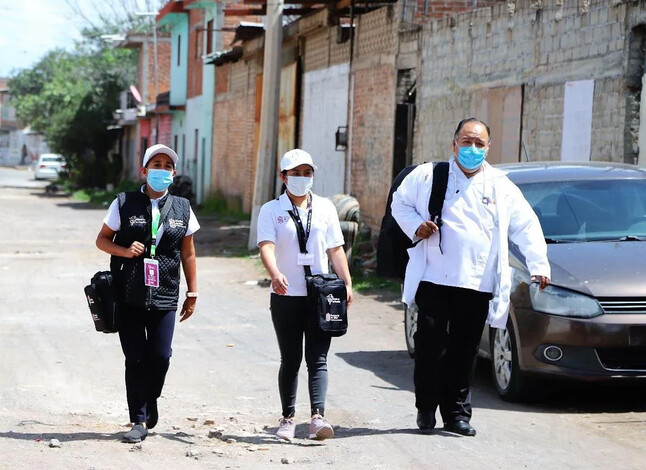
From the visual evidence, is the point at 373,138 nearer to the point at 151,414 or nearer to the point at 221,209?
the point at 221,209

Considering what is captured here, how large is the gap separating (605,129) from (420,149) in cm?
613

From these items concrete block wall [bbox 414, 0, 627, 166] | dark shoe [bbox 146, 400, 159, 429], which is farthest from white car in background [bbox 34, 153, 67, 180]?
dark shoe [bbox 146, 400, 159, 429]

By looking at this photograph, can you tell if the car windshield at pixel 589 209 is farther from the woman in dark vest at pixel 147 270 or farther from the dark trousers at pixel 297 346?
the woman in dark vest at pixel 147 270

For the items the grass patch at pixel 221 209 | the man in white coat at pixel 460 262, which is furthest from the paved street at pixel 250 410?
the grass patch at pixel 221 209

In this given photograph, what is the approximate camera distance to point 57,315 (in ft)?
45.6

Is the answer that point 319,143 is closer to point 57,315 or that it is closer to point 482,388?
point 57,315

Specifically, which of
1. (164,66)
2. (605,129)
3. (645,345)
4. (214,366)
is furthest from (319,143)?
(164,66)

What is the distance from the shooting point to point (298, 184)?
7.55 metres

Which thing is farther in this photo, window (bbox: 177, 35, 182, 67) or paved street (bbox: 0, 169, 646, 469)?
window (bbox: 177, 35, 182, 67)

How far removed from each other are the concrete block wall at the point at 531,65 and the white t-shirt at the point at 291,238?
7.92 m

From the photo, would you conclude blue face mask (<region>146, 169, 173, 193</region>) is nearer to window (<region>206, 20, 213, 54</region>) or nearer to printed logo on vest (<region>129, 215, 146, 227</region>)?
printed logo on vest (<region>129, 215, 146, 227</region>)

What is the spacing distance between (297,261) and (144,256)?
35.3 inches

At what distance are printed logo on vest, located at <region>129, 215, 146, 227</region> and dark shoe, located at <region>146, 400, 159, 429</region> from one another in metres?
1.09

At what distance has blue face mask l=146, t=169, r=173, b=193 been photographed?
24.7ft
